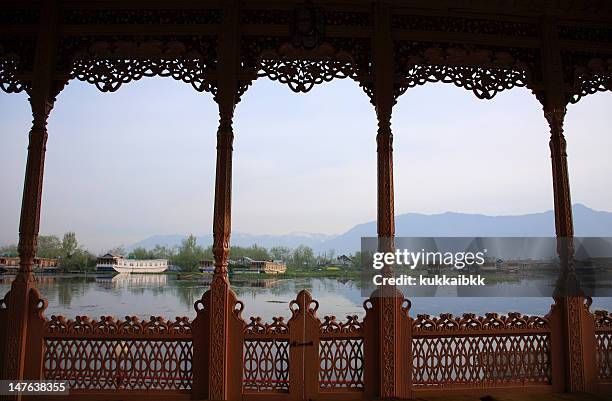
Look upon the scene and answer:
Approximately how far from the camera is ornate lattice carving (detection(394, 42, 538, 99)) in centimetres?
325

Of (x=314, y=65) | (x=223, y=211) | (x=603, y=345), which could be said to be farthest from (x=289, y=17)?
(x=603, y=345)

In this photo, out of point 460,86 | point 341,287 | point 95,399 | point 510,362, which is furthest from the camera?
point 341,287

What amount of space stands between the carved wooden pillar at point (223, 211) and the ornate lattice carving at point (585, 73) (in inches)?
119

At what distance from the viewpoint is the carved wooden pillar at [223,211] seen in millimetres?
2816

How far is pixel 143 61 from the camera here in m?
3.20

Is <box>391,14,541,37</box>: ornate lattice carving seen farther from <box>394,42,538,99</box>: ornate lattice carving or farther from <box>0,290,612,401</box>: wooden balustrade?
<box>0,290,612,401</box>: wooden balustrade

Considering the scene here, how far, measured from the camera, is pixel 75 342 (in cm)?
290

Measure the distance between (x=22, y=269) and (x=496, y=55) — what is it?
4388 millimetres

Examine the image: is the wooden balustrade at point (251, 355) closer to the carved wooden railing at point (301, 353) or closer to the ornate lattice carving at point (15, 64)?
the carved wooden railing at point (301, 353)

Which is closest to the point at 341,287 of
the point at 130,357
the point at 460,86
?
the point at 130,357

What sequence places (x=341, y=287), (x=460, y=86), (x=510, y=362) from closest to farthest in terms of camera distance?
(x=510, y=362)
(x=460, y=86)
(x=341, y=287)

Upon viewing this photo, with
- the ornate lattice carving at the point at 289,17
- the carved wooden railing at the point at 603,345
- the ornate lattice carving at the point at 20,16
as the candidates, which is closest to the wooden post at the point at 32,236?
the ornate lattice carving at the point at 20,16

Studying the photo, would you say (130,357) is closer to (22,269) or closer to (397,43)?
(22,269)

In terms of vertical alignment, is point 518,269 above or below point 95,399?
above
